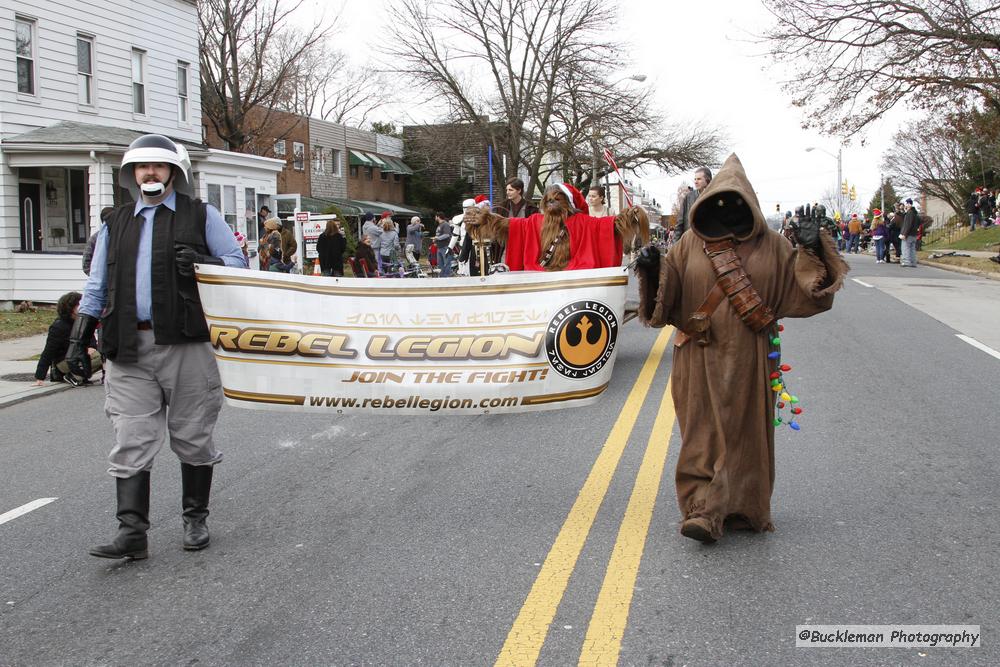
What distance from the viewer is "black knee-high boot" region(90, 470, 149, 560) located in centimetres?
473

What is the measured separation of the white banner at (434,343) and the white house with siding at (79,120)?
16.3 m

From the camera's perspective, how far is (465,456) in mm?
6891

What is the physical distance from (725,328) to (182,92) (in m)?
24.8

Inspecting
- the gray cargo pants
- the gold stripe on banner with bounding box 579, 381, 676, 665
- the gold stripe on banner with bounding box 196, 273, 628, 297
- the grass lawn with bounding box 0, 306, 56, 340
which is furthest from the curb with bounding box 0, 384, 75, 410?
the gold stripe on banner with bounding box 579, 381, 676, 665

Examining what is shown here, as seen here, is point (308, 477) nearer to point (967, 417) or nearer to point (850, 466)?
point (850, 466)

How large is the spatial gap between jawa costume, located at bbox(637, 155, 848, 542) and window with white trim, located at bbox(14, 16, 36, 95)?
19.4 m

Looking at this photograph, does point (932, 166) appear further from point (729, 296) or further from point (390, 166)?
point (729, 296)

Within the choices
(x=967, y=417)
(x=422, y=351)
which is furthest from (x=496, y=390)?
(x=967, y=417)

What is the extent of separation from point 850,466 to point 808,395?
107 inches

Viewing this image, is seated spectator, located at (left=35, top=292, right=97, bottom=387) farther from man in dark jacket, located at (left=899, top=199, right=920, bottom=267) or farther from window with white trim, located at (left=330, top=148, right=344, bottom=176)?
window with white trim, located at (left=330, top=148, right=344, bottom=176)

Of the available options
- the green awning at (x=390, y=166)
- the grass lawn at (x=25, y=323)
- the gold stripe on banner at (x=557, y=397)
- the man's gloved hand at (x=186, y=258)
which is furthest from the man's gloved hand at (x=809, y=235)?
the green awning at (x=390, y=166)

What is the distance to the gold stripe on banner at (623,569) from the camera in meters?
3.73

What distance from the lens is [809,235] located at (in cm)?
445

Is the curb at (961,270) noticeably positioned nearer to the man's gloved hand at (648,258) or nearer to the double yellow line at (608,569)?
the double yellow line at (608,569)
